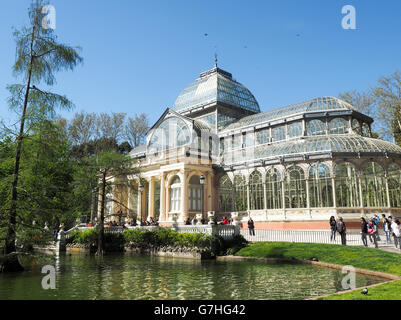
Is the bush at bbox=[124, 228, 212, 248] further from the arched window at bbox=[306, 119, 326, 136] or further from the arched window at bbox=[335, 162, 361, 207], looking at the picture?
the arched window at bbox=[306, 119, 326, 136]

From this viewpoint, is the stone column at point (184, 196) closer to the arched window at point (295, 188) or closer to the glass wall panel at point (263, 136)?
the glass wall panel at point (263, 136)

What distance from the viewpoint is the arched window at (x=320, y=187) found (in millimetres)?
26391

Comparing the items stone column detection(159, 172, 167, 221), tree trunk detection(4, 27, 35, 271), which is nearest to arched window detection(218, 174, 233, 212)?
stone column detection(159, 172, 167, 221)

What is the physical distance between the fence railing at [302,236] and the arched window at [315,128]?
36.2 ft

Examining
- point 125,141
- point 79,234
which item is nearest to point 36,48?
point 79,234

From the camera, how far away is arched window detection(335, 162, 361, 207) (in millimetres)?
25875

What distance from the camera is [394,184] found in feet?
88.4

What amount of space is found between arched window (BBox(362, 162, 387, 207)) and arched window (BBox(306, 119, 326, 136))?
5568 mm

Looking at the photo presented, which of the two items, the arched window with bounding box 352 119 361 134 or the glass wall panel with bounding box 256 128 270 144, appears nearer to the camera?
the arched window with bounding box 352 119 361 134

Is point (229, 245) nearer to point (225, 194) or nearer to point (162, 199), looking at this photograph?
point (225, 194)

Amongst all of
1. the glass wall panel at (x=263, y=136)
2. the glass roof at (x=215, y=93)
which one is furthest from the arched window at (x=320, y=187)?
the glass roof at (x=215, y=93)

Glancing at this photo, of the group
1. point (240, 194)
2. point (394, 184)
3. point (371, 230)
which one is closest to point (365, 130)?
point (394, 184)

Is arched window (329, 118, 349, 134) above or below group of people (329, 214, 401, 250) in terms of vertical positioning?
above
